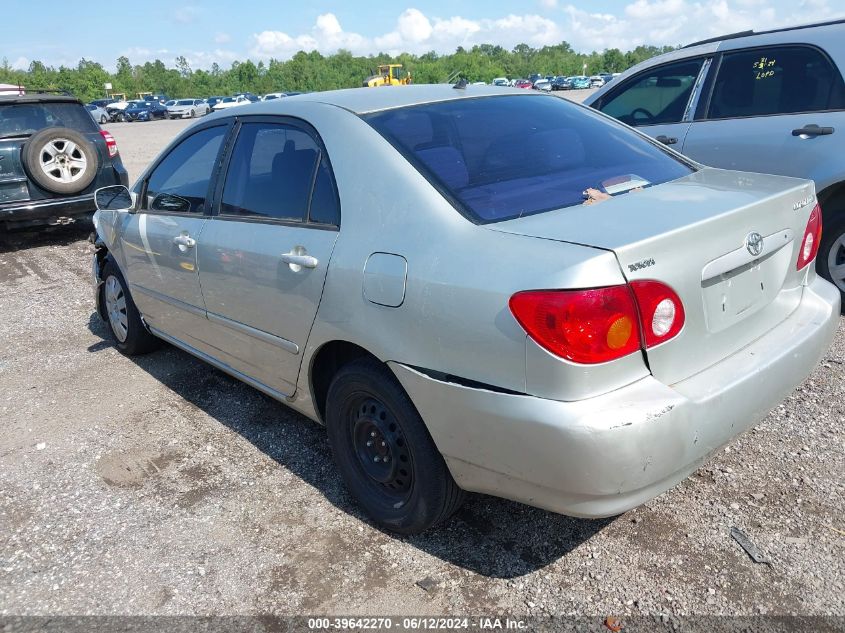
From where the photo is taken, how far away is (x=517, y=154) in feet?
9.37

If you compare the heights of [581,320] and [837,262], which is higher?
[581,320]

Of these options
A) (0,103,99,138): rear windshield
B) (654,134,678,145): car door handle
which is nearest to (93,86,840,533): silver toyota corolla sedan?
(654,134,678,145): car door handle

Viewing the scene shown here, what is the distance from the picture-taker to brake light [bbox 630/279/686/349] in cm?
205

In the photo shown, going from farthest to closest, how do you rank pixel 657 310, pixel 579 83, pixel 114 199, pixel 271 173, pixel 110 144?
pixel 579 83
pixel 110 144
pixel 114 199
pixel 271 173
pixel 657 310

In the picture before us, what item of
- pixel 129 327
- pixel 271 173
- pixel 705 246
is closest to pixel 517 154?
pixel 705 246

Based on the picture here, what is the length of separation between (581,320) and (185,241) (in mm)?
2384

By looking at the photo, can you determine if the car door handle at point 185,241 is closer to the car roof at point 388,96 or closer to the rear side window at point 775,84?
the car roof at point 388,96

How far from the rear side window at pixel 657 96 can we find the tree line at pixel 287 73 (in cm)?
7502

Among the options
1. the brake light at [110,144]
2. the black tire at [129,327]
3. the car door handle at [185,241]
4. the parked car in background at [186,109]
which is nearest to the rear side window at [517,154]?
the car door handle at [185,241]

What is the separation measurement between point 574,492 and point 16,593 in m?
2.12

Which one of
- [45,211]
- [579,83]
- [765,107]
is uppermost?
[765,107]

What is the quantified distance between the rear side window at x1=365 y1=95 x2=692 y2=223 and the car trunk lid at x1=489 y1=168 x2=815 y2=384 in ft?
0.51

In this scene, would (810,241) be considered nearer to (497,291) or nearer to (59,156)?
(497,291)

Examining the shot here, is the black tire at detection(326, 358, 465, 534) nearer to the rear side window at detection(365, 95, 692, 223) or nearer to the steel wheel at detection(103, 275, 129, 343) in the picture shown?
the rear side window at detection(365, 95, 692, 223)
